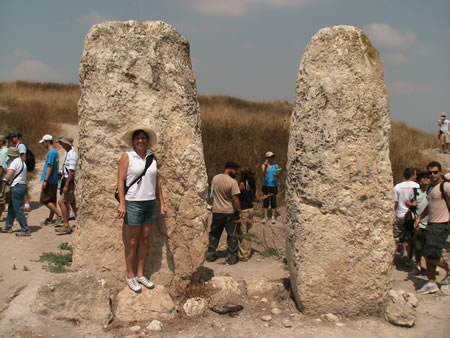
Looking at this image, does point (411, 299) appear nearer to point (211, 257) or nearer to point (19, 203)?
point (211, 257)

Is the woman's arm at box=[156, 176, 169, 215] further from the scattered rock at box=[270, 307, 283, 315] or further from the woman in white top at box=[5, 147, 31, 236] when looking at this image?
the woman in white top at box=[5, 147, 31, 236]

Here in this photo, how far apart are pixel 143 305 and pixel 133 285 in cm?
25

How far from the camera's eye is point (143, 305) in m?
4.61

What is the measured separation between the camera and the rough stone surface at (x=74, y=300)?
4.40m

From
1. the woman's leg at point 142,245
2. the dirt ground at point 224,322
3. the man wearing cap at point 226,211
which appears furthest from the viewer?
the man wearing cap at point 226,211

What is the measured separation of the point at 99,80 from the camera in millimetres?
4809

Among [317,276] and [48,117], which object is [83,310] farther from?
[48,117]

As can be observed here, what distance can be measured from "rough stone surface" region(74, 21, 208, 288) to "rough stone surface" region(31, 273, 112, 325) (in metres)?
Answer: 0.26

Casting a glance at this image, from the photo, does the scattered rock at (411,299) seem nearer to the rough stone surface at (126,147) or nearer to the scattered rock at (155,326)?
the rough stone surface at (126,147)

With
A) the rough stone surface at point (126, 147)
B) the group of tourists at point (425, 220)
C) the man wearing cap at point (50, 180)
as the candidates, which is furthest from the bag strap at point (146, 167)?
the man wearing cap at point (50, 180)

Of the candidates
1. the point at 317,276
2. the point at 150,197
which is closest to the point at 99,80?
the point at 150,197

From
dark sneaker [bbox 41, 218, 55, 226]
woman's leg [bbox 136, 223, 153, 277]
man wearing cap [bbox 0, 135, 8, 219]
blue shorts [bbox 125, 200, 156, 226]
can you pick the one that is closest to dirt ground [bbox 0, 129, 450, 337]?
woman's leg [bbox 136, 223, 153, 277]

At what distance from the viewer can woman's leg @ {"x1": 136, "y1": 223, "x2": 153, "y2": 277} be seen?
468 cm

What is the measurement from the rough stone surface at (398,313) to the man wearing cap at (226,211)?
121 inches
